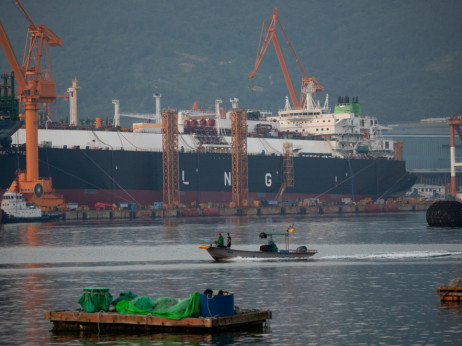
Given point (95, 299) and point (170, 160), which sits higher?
point (170, 160)

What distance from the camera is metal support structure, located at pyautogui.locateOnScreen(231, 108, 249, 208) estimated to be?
138 metres

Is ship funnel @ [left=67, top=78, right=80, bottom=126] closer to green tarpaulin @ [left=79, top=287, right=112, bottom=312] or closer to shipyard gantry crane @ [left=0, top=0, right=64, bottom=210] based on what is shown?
shipyard gantry crane @ [left=0, top=0, right=64, bottom=210]

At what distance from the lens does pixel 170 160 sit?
442 ft

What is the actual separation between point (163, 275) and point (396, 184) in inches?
4753

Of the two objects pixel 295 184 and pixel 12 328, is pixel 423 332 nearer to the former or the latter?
pixel 12 328

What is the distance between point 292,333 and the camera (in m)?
29.7

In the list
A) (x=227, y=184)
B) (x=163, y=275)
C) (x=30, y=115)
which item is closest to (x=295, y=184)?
(x=227, y=184)

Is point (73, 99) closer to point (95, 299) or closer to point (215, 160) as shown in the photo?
point (215, 160)

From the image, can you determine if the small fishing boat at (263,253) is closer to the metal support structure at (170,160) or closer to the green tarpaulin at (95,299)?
the green tarpaulin at (95,299)

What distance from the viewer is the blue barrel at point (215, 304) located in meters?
29.7

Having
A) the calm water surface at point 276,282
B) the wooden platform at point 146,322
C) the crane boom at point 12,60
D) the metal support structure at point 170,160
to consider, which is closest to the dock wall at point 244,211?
the metal support structure at point 170,160

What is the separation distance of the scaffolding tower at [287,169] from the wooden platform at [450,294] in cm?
11111

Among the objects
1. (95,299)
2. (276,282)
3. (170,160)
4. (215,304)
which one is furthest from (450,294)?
(170,160)

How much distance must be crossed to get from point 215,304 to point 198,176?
4365 inches
